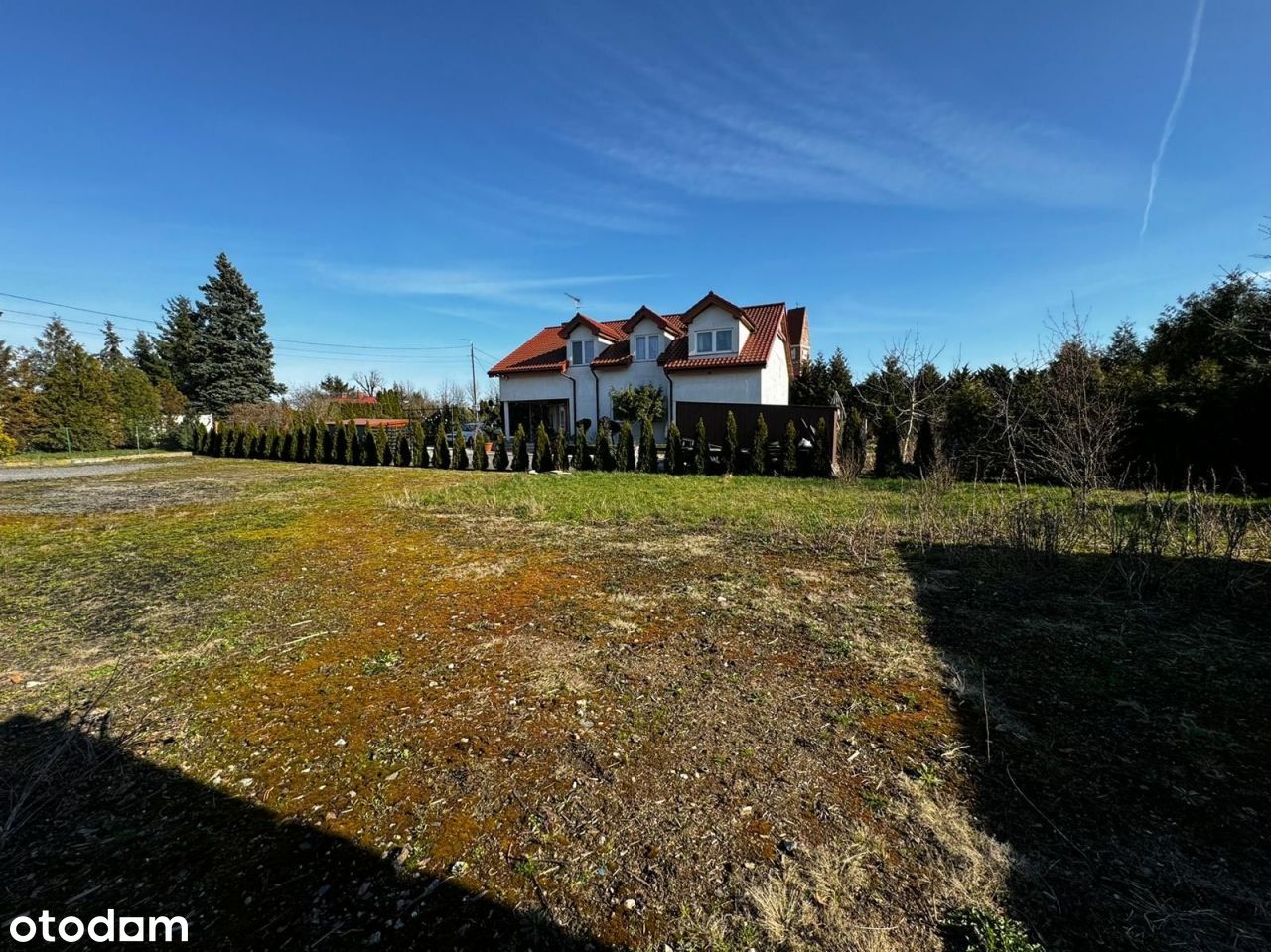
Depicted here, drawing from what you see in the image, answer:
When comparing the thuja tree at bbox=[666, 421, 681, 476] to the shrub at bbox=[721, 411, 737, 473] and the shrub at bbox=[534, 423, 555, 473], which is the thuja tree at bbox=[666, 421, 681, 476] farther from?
the shrub at bbox=[534, 423, 555, 473]

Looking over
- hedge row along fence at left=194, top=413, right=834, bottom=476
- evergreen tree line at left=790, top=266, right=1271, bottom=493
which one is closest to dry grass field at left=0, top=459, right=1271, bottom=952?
evergreen tree line at left=790, top=266, right=1271, bottom=493

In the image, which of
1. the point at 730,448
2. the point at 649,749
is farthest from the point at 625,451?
the point at 649,749

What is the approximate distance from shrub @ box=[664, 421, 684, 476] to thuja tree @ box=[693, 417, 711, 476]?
19.4 inches

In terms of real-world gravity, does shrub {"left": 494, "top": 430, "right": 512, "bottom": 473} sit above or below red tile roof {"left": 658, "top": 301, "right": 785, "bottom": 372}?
below

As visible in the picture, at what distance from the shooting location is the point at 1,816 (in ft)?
7.14

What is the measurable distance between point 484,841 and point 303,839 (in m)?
0.70

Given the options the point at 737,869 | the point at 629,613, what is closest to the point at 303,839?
the point at 737,869

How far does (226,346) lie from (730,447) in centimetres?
3666

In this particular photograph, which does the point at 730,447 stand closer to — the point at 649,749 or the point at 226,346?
the point at 649,749

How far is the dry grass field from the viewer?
5.84 ft

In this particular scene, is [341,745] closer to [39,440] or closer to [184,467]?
[184,467]

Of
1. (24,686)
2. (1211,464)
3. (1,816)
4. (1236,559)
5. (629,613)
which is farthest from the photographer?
(1211,464)

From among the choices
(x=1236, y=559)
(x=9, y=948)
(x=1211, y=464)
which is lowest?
(x=9, y=948)

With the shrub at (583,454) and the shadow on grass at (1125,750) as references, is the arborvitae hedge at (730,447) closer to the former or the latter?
the shrub at (583,454)
